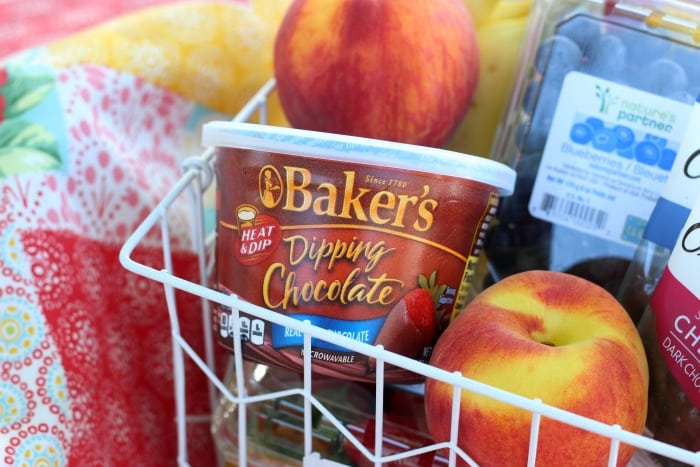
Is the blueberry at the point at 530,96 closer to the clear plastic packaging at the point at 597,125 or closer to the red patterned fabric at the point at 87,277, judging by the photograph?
the clear plastic packaging at the point at 597,125

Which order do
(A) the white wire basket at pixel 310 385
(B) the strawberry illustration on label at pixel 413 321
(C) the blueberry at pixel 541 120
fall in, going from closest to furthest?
1. (A) the white wire basket at pixel 310 385
2. (B) the strawberry illustration on label at pixel 413 321
3. (C) the blueberry at pixel 541 120

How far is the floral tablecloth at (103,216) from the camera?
478 millimetres

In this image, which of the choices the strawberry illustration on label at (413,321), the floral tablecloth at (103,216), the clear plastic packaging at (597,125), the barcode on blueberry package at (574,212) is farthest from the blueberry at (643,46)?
the floral tablecloth at (103,216)

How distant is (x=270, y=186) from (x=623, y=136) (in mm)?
255

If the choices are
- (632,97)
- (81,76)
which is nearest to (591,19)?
(632,97)

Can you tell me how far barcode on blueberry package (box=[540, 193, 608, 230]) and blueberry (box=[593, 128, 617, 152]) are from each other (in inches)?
1.7

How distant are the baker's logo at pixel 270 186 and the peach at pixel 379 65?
0.12 meters

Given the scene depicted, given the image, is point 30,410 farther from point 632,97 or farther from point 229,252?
point 632,97

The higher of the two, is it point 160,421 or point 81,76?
point 81,76

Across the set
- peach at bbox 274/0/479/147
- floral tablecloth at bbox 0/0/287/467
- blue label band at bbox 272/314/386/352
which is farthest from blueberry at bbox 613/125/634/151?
floral tablecloth at bbox 0/0/287/467

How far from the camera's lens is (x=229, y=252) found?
1.52 ft

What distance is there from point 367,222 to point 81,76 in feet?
1.01

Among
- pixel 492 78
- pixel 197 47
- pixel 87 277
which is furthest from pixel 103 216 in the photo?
pixel 492 78

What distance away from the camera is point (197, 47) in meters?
0.68
